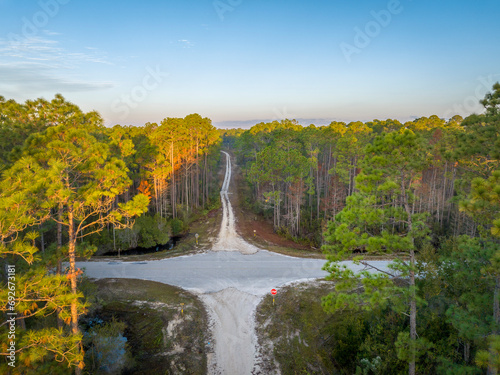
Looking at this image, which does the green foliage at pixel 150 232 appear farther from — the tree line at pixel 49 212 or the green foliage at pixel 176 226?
the tree line at pixel 49 212

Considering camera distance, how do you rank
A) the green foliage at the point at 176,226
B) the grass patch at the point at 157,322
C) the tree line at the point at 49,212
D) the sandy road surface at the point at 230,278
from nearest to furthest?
the tree line at the point at 49,212 < the grass patch at the point at 157,322 < the sandy road surface at the point at 230,278 < the green foliage at the point at 176,226

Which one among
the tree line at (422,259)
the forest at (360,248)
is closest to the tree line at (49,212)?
the forest at (360,248)

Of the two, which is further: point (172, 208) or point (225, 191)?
point (225, 191)

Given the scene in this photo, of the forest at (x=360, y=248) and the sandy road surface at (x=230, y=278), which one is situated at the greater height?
the forest at (x=360, y=248)

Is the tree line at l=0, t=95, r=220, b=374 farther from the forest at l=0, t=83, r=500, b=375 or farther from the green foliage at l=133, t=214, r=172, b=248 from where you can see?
the green foliage at l=133, t=214, r=172, b=248

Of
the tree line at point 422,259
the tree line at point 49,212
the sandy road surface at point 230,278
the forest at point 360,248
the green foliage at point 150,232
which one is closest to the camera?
the tree line at point 49,212

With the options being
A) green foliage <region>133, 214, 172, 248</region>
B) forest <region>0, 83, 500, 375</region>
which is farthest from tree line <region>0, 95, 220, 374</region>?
green foliage <region>133, 214, 172, 248</region>

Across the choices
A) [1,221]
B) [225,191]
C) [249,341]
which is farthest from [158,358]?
[225,191]

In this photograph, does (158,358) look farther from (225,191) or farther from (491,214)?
(225,191)
